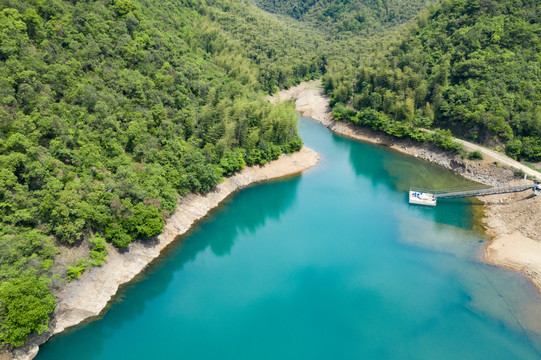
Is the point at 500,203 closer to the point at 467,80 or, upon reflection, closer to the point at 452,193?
the point at 452,193

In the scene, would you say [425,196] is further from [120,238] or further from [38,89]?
[38,89]

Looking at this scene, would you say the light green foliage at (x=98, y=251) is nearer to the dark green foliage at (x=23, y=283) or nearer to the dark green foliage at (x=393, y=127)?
the dark green foliage at (x=23, y=283)

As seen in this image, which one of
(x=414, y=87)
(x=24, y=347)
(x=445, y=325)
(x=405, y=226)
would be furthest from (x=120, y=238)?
(x=414, y=87)


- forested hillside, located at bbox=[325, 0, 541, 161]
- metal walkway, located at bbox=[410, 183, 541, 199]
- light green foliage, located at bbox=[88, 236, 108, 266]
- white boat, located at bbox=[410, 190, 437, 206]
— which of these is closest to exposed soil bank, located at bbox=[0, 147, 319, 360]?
light green foliage, located at bbox=[88, 236, 108, 266]

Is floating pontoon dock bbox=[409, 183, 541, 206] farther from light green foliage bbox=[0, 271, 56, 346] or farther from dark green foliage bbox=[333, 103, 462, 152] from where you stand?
light green foliage bbox=[0, 271, 56, 346]

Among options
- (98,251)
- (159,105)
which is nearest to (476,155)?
(159,105)
